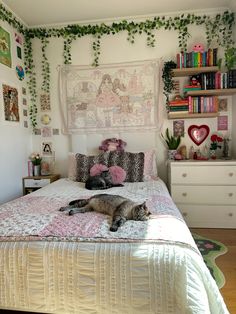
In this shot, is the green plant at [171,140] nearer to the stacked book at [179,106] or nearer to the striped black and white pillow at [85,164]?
the stacked book at [179,106]

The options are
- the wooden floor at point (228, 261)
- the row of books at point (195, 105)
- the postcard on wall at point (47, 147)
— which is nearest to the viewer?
the wooden floor at point (228, 261)

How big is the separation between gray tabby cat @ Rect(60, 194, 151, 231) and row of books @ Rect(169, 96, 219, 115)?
1768 mm

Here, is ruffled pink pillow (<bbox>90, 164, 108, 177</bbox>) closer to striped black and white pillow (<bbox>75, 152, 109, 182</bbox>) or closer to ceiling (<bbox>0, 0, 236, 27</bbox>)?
striped black and white pillow (<bbox>75, 152, 109, 182</bbox>)

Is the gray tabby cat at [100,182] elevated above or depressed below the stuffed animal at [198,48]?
below

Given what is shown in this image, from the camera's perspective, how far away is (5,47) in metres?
2.77

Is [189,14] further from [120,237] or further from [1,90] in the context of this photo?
[120,237]

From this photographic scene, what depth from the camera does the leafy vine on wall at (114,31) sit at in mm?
2904

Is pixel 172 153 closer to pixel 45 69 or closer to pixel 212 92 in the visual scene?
pixel 212 92

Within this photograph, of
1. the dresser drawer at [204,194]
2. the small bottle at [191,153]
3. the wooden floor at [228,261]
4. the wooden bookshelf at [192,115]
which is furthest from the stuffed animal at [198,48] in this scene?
the wooden floor at [228,261]

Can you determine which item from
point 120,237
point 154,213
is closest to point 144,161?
point 154,213

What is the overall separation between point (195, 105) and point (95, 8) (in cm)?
170

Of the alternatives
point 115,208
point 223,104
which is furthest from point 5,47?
point 223,104

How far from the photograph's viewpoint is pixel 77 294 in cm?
111

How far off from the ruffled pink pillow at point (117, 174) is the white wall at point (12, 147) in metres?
1.29
